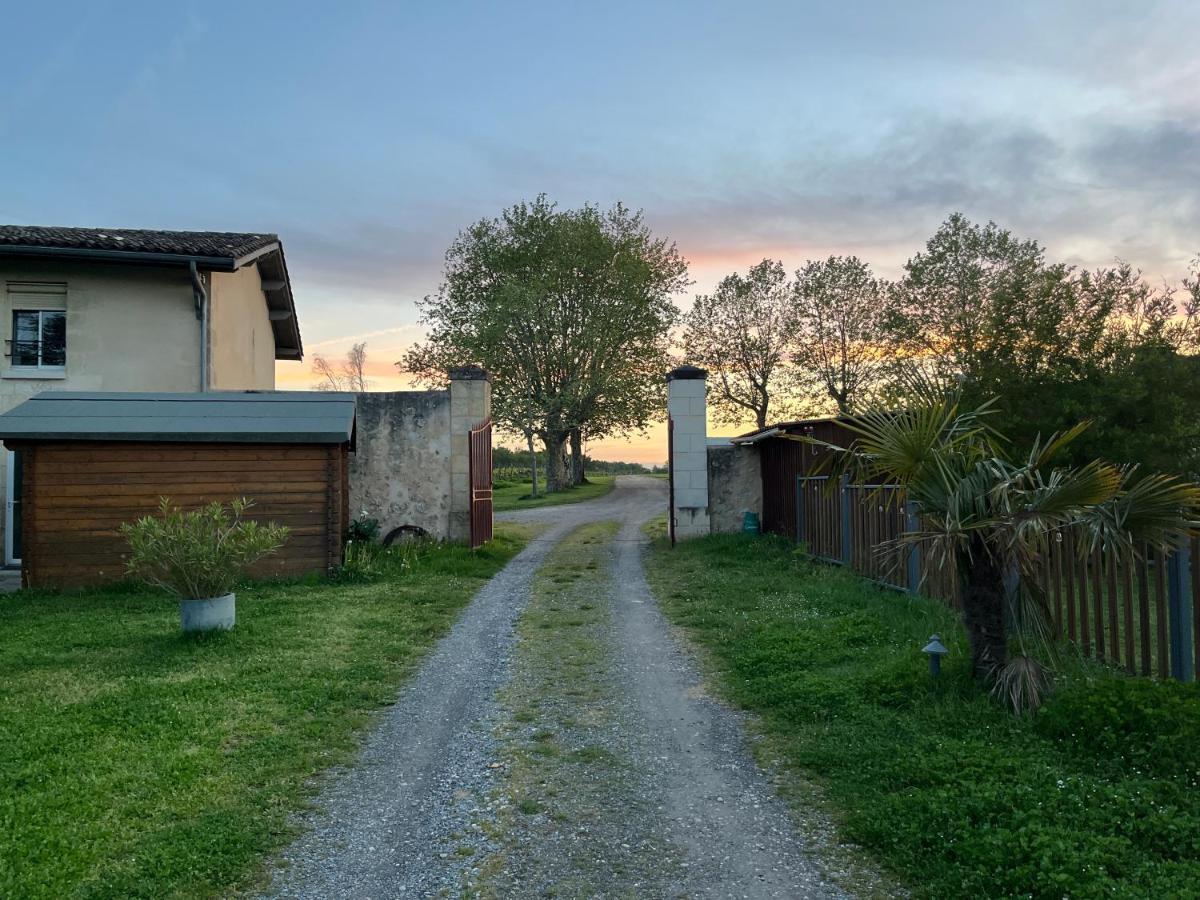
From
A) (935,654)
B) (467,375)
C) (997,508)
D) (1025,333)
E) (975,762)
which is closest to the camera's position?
(975,762)

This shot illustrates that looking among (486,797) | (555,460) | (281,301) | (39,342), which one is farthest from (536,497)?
(486,797)

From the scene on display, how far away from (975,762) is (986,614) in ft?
4.70

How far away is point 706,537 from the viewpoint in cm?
1534

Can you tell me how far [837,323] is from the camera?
38031mm

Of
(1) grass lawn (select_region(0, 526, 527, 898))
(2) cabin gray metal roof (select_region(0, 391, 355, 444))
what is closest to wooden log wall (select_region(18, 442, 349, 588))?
(2) cabin gray metal roof (select_region(0, 391, 355, 444))

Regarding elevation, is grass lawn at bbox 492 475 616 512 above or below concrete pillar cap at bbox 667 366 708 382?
below

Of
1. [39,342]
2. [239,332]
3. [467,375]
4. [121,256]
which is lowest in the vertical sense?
[467,375]

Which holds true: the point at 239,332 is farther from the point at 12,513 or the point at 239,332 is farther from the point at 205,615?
the point at 205,615

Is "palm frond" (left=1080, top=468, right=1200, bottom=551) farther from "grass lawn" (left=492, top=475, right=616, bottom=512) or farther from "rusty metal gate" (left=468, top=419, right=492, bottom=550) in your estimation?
"grass lawn" (left=492, top=475, right=616, bottom=512)

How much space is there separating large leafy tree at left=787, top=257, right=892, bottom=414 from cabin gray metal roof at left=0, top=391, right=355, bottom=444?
97.2 ft

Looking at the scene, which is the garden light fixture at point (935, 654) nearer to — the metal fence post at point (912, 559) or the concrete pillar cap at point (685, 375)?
the metal fence post at point (912, 559)

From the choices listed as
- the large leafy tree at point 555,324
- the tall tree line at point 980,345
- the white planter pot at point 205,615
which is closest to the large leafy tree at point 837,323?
the tall tree line at point 980,345

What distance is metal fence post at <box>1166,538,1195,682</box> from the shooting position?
213 inches

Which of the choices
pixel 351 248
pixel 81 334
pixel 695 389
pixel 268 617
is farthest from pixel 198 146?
pixel 695 389
